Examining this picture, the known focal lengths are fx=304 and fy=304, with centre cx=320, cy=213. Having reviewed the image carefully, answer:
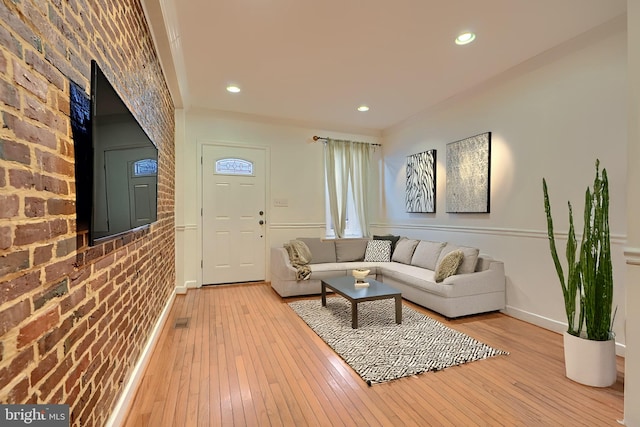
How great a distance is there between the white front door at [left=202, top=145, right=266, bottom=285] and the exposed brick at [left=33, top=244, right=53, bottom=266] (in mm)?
3718

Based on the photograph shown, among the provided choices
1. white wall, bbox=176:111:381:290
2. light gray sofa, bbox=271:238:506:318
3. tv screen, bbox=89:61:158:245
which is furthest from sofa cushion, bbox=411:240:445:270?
tv screen, bbox=89:61:158:245

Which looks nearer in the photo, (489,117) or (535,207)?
(535,207)

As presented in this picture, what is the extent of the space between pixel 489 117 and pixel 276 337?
3.34 m

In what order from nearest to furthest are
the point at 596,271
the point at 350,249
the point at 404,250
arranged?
the point at 596,271
the point at 404,250
the point at 350,249

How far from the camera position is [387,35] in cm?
259

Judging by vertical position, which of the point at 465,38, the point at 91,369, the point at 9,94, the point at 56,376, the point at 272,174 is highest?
the point at 465,38

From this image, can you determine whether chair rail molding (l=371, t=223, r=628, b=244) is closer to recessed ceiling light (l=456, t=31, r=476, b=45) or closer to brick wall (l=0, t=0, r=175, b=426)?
recessed ceiling light (l=456, t=31, r=476, b=45)

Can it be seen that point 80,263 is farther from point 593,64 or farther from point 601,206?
point 593,64

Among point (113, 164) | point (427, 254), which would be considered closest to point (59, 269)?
point (113, 164)

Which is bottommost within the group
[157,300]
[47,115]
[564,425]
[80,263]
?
[564,425]

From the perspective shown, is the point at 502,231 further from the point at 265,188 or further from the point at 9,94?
the point at 9,94

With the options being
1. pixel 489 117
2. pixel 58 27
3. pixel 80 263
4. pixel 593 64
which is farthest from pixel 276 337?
pixel 593 64

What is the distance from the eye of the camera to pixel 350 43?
8.89 feet

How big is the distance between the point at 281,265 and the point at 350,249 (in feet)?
4.08
